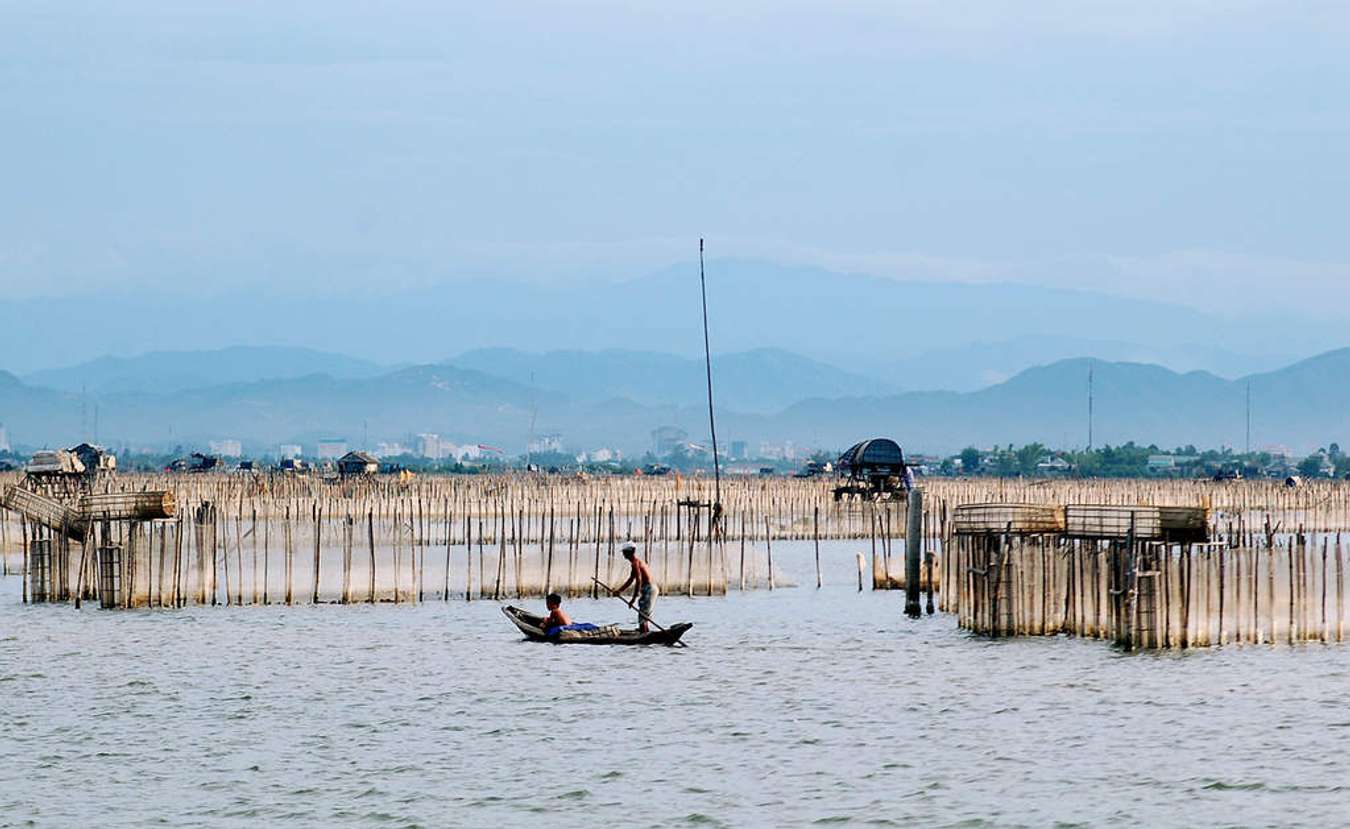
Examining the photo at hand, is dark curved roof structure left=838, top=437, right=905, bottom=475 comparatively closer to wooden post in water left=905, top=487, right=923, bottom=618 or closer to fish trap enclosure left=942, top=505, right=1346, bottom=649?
wooden post in water left=905, top=487, right=923, bottom=618

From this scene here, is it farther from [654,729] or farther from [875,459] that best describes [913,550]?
[875,459]

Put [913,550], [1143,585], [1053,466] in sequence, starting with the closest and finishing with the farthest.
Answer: [1143,585], [913,550], [1053,466]

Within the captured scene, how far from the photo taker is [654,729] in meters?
29.8

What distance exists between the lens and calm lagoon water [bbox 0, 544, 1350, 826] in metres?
24.5

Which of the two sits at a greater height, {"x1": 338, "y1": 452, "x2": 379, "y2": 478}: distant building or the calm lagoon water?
{"x1": 338, "y1": 452, "x2": 379, "y2": 478}: distant building

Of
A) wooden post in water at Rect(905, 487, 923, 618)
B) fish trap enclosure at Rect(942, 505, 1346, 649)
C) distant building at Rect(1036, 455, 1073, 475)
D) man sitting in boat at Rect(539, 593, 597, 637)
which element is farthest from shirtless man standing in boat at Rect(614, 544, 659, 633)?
distant building at Rect(1036, 455, 1073, 475)

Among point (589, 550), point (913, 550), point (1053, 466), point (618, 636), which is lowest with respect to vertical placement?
point (618, 636)

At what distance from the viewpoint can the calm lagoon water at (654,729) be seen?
24531mm

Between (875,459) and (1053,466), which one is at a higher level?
(875,459)

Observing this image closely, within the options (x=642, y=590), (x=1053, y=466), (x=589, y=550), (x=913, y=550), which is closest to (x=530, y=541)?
(x=589, y=550)

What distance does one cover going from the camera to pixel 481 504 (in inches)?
3095

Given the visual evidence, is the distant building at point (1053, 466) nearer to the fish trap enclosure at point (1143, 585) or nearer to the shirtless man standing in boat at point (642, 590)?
the fish trap enclosure at point (1143, 585)

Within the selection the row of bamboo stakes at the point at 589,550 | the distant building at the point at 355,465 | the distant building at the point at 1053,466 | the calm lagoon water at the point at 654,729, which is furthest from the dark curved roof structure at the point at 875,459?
the distant building at the point at 1053,466

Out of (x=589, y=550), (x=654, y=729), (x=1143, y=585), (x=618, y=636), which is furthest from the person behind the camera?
(x=589, y=550)
